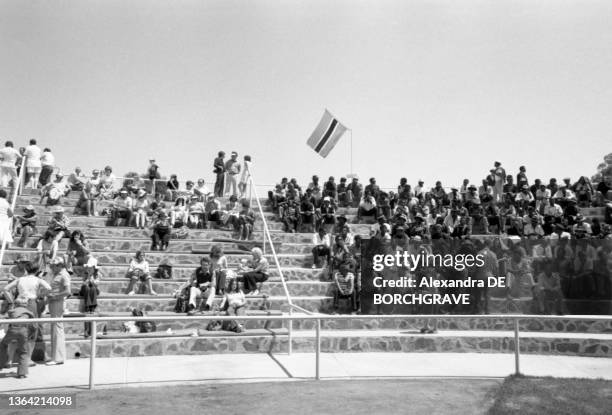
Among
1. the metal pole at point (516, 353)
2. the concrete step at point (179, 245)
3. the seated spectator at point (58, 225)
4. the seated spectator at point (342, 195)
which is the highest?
the seated spectator at point (342, 195)

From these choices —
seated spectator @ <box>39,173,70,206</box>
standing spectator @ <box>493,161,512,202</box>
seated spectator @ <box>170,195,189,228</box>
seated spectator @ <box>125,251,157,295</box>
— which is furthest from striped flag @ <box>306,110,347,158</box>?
seated spectator @ <box>125,251,157,295</box>

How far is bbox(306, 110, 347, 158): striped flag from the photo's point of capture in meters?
24.4

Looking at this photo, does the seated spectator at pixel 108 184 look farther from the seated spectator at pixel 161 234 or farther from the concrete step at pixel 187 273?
the concrete step at pixel 187 273

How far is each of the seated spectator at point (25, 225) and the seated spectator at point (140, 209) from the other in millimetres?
2867

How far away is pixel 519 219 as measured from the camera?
18969 millimetres

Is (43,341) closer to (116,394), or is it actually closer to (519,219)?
(116,394)

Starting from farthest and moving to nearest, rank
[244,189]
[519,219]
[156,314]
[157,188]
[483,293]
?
[157,188], [244,189], [519,219], [483,293], [156,314]

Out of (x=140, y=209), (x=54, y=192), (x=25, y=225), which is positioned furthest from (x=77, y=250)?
(x=54, y=192)

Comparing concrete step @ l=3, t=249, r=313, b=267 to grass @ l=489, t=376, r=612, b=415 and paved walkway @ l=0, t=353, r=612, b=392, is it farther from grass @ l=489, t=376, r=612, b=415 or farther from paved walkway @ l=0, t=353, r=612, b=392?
grass @ l=489, t=376, r=612, b=415

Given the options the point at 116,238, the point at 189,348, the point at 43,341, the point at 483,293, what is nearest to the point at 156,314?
the point at 189,348

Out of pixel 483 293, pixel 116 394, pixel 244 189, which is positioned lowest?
pixel 116 394

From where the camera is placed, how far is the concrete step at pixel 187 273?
580 inches

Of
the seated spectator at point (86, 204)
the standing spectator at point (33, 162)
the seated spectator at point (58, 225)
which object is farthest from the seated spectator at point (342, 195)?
the standing spectator at point (33, 162)

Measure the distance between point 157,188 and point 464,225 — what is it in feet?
38.1
